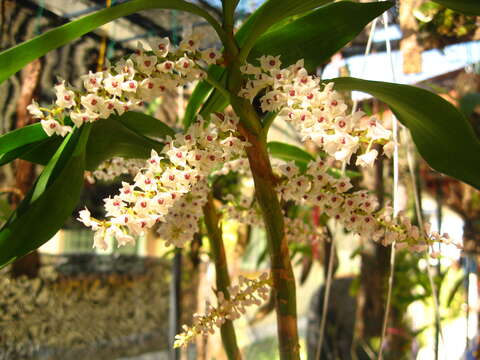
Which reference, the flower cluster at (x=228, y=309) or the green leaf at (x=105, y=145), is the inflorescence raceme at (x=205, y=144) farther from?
the green leaf at (x=105, y=145)

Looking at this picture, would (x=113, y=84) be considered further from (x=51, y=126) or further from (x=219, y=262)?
(x=219, y=262)

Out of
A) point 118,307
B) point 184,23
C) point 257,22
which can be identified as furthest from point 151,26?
point 118,307

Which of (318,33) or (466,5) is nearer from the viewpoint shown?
(466,5)

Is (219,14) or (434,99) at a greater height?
(219,14)

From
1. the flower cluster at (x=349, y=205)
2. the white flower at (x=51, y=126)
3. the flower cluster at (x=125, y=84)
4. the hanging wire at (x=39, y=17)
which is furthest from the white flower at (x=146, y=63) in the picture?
the hanging wire at (x=39, y=17)

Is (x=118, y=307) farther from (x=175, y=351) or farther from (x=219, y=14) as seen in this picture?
(x=219, y=14)

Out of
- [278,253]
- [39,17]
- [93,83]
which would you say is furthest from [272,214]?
[39,17]
